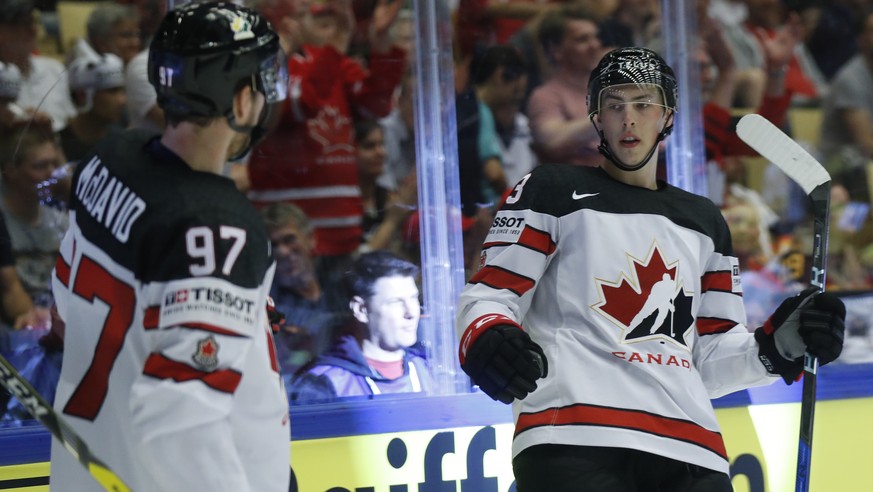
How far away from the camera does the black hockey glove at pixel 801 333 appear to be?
6.69ft

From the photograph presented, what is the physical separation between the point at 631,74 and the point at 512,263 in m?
0.45

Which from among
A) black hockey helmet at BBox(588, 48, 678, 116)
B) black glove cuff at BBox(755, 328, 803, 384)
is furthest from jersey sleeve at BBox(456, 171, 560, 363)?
black glove cuff at BBox(755, 328, 803, 384)

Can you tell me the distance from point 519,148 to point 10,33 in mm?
1499

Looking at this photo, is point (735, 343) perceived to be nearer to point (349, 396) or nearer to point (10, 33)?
point (349, 396)

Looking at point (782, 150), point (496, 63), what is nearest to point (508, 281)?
point (782, 150)

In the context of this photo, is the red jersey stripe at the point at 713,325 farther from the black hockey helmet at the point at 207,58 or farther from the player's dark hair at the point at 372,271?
the black hockey helmet at the point at 207,58

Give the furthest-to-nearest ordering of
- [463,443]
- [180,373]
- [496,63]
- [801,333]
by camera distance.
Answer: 1. [496,63]
2. [463,443]
3. [801,333]
4. [180,373]

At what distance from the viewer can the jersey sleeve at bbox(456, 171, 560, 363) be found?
199cm

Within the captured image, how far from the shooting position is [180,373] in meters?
1.31

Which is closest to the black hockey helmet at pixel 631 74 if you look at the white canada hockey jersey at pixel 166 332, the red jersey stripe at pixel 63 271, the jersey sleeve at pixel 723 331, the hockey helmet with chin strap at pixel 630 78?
the hockey helmet with chin strap at pixel 630 78

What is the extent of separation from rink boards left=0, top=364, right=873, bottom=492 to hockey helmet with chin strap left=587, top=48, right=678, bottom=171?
0.81 m

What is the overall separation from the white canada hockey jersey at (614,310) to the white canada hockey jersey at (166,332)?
23.4 inches

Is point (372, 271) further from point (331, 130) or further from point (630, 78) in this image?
point (630, 78)

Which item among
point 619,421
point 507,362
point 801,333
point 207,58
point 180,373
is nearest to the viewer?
point 180,373
